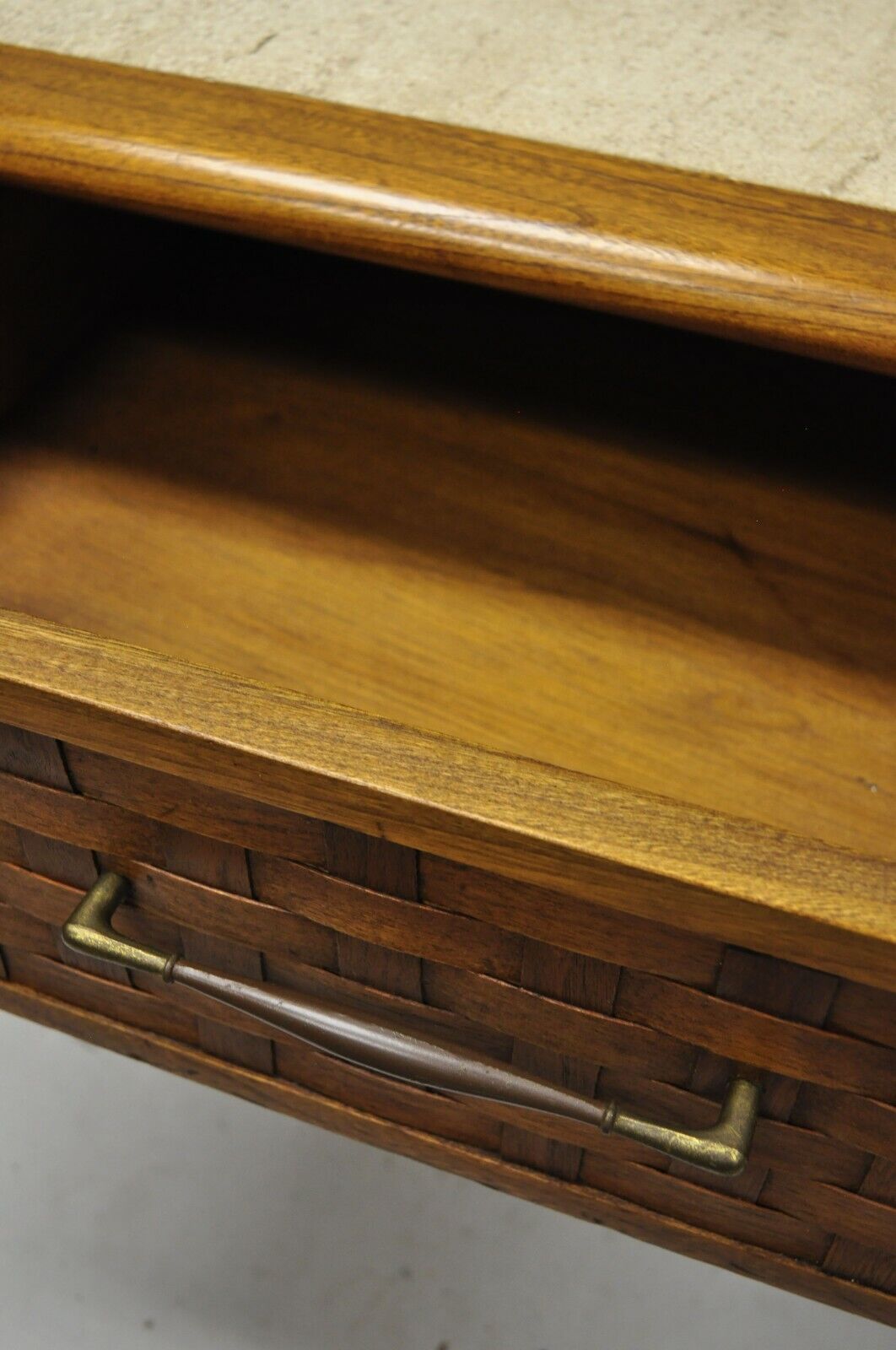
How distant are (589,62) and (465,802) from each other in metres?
0.30

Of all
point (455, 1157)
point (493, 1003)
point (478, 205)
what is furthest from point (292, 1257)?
point (478, 205)

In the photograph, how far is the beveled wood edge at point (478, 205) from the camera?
0.43 metres

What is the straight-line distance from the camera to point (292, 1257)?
598 mm

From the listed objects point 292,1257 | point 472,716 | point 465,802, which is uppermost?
point 465,802

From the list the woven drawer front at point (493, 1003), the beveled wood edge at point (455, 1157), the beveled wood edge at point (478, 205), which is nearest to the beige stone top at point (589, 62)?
the beveled wood edge at point (478, 205)

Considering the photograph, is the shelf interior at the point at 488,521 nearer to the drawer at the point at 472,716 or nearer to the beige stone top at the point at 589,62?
the drawer at the point at 472,716

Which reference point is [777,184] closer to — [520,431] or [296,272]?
[520,431]

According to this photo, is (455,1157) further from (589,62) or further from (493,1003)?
(589,62)

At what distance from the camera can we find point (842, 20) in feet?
1.80

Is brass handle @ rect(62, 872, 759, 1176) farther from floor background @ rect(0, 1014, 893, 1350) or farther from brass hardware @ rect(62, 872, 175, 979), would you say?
floor background @ rect(0, 1014, 893, 1350)

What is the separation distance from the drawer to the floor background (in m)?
0.07

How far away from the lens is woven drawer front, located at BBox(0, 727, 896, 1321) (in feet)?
1.32

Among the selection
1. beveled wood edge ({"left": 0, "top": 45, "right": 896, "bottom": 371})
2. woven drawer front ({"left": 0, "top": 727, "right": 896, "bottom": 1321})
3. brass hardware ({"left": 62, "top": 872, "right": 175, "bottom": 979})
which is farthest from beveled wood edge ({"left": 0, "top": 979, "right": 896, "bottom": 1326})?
beveled wood edge ({"left": 0, "top": 45, "right": 896, "bottom": 371})

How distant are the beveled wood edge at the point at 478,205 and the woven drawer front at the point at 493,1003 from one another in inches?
7.2
